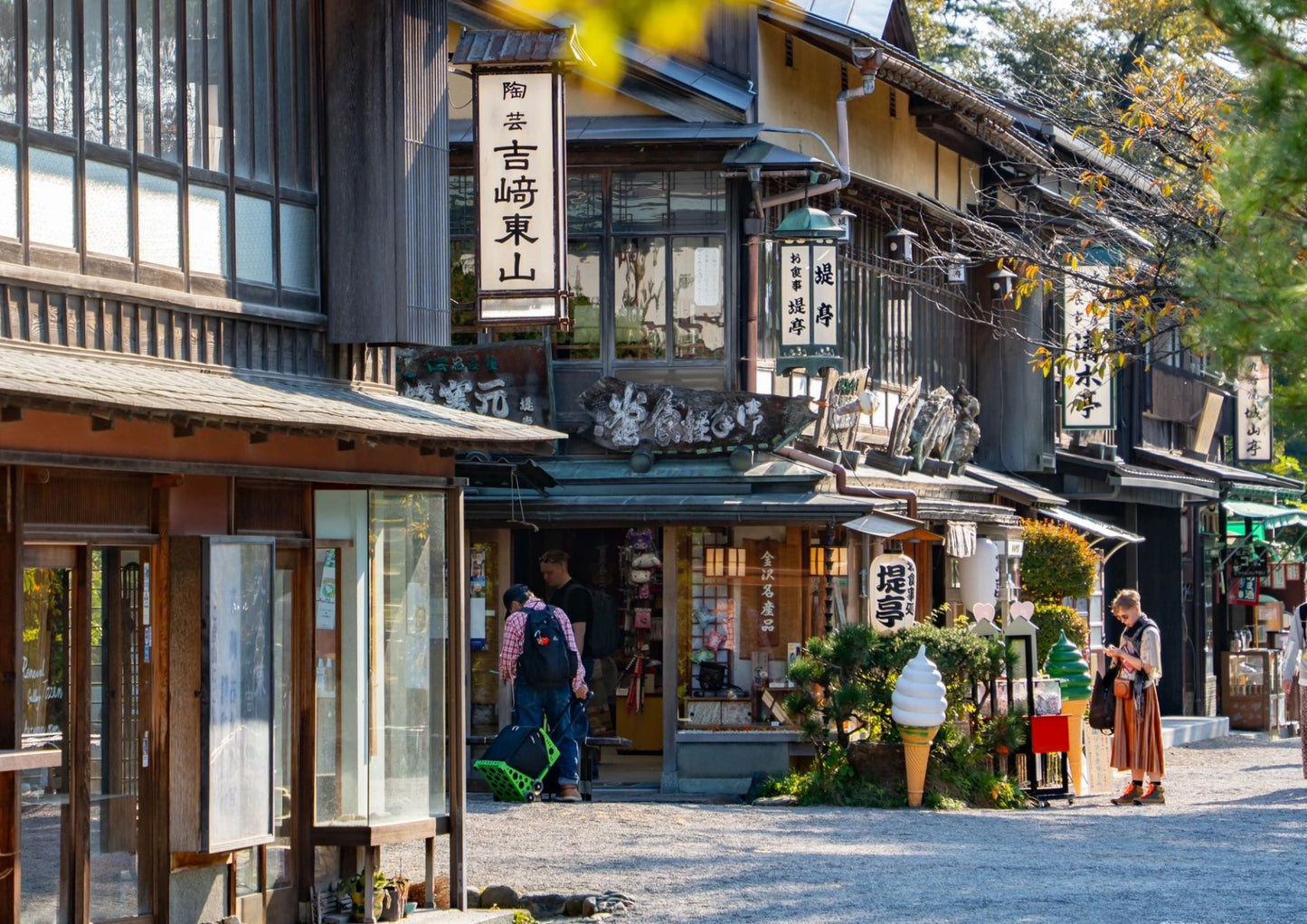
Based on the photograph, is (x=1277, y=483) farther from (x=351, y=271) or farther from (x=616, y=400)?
(x=351, y=271)

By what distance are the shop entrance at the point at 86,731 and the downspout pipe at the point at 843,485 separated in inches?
393

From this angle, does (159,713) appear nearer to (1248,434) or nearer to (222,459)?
(222,459)

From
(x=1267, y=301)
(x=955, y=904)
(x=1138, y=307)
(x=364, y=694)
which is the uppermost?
(x=1138, y=307)

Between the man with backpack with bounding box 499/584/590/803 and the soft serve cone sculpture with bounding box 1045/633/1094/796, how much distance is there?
4.65 m

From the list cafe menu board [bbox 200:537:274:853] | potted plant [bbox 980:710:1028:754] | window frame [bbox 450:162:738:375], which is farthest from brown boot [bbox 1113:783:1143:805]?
cafe menu board [bbox 200:537:274:853]

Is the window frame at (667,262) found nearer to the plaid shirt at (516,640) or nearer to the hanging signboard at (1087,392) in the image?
the plaid shirt at (516,640)

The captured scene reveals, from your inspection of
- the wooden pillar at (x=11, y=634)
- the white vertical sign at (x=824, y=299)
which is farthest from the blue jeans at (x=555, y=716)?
the wooden pillar at (x=11, y=634)

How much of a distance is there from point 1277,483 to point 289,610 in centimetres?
2658

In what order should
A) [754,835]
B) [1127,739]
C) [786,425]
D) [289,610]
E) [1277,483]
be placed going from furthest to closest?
[1277,483] → [786,425] → [1127,739] → [754,835] → [289,610]

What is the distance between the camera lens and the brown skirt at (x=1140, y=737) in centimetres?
1789

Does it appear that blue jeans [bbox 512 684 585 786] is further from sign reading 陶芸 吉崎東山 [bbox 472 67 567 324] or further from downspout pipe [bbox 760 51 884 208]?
downspout pipe [bbox 760 51 884 208]

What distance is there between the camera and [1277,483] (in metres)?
34.8

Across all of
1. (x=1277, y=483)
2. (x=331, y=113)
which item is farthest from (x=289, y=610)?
(x=1277, y=483)

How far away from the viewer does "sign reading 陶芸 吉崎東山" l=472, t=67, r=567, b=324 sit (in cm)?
1435
